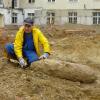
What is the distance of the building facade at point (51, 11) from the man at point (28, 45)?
43.5 meters

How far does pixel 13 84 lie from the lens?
363 inches

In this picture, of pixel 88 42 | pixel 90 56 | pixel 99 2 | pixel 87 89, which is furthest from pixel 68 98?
pixel 99 2

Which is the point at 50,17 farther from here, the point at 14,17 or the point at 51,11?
the point at 14,17

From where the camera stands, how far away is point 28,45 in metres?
10.5

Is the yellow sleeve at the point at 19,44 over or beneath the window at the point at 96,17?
over

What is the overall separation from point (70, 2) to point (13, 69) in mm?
47874

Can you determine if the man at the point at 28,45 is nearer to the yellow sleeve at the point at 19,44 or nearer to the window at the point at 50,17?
the yellow sleeve at the point at 19,44

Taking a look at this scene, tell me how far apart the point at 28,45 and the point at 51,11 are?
47594 millimetres

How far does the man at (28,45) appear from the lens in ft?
33.6

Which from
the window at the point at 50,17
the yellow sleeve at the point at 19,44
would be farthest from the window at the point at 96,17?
the yellow sleeve at the point at 19,44

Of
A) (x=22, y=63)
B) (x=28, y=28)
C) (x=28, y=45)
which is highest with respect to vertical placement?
(x=28, y=28)

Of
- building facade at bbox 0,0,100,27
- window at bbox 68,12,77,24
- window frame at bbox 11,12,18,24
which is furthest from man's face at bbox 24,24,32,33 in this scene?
window frame at bbox 11,12,18,24

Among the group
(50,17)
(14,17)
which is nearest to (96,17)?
(50,17)

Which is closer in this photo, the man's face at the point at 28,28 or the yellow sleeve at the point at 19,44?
the man's face at the point at 28,28
